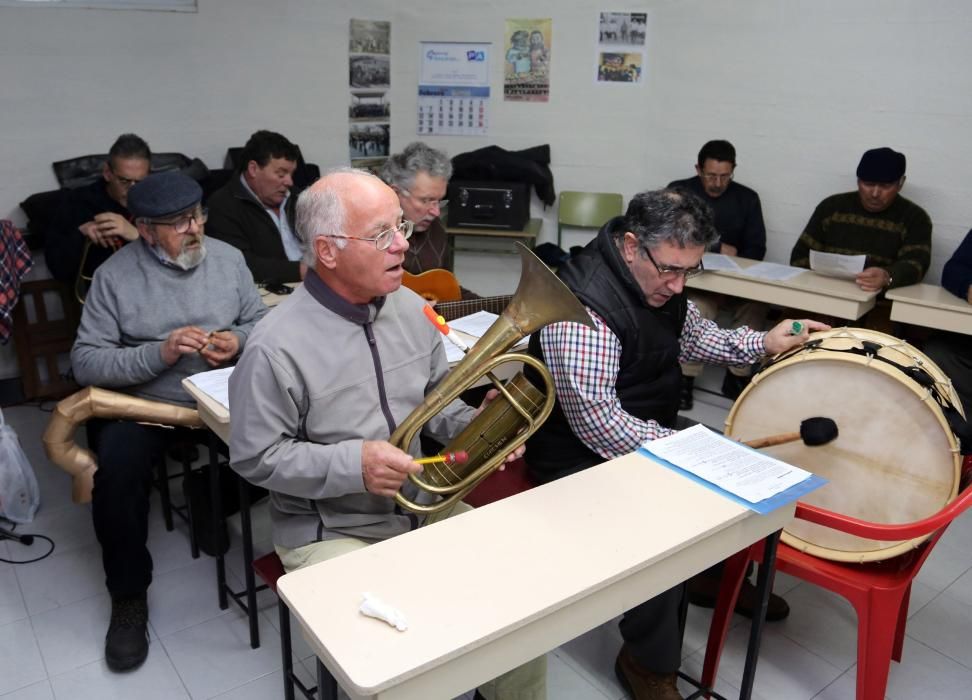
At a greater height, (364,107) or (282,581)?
(364,107)

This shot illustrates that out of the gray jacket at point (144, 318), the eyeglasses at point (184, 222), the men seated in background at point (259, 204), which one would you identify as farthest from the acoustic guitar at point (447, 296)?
the eyeglasses at point (184, 222)

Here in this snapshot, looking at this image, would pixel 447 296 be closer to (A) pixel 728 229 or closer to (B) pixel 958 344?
(A) pixel 728 229

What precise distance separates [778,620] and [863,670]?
55 cm

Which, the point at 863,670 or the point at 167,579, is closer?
the point at 863,670

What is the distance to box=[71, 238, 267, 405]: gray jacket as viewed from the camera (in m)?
2.42

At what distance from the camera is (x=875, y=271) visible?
11.8 ft

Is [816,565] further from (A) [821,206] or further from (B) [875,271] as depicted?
(A) [821,206]

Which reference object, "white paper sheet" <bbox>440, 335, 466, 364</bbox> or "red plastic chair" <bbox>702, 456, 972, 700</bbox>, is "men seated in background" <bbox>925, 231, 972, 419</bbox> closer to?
"red plastic chair" <bbox>702, 456, 972, 700</bbox>

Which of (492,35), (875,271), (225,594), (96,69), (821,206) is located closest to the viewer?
(225,594)

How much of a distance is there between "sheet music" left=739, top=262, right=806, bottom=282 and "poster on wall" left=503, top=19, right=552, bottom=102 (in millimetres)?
1920

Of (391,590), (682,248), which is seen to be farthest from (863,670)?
(391,590)

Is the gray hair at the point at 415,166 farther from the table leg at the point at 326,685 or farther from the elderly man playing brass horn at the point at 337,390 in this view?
the table leg at the point at 326,685

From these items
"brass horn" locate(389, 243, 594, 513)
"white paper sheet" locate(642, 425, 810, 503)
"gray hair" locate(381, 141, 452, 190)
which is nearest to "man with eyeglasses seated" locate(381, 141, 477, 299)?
"gray hair" locate(381, 141, 452, 190)

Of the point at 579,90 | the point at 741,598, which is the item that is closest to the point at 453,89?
the point at 579,90
